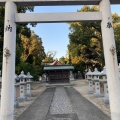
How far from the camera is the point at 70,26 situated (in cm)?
3000

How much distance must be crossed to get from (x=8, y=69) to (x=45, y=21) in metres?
1.79

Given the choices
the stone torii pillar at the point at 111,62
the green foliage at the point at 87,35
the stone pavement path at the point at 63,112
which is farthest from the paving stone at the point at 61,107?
the green foliage at the point at 87,35

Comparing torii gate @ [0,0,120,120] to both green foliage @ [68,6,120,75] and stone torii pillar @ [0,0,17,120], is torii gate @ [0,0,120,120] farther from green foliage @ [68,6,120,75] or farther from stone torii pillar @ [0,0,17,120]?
green foliage @ [68,6,120,75]

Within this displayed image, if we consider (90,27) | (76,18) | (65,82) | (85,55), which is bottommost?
(65,82)

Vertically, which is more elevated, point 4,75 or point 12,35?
point 12,35

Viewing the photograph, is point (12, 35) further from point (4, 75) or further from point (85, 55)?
point (85, 55)

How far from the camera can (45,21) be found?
16.5ft

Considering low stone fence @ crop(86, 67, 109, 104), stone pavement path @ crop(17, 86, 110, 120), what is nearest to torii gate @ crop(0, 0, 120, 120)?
stone pavement path @ crop(17, 86, 110, 120)

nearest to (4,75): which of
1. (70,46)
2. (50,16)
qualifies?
(50,16)

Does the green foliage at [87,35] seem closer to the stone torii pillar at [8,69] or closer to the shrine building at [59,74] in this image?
the shrine building at [59,74]

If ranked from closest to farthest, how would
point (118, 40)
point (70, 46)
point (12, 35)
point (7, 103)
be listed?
point (7, 103)
point (12, 35)
point (118, 40)
point (70, 46)

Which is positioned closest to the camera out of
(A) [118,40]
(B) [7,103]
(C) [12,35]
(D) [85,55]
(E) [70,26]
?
(B) [7,103]

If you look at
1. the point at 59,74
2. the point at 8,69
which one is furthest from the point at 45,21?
the point at 59,74

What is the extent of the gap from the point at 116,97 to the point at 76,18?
2.58 m
